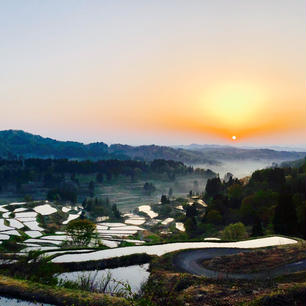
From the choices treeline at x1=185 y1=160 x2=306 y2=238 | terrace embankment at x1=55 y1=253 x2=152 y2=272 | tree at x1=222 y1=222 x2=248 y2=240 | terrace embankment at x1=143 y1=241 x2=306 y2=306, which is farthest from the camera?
tree at x1=222 y1=222 x2=248 y2=240

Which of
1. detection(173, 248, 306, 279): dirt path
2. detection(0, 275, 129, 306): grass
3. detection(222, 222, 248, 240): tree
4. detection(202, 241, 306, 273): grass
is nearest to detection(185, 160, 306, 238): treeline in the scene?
detection(222, 222, 248, 240): tree

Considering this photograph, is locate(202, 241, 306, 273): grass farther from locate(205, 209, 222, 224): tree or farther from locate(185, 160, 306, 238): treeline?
locate(205, 209, 222, 224): tree

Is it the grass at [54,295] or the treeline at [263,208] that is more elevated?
the grass at [54,295]

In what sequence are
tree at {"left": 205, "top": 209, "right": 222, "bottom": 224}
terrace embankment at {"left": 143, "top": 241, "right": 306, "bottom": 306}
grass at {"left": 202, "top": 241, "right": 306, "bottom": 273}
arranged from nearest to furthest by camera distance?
terrace embankment at {"left": 143, "top": 241, "right": 306, "bottom": 306} < grass at {"left": 202, "top": 241, "right": 306, "bottom": 273} < tree at {"left": 205, "top": 209, "right": 222, "bottom": 224}

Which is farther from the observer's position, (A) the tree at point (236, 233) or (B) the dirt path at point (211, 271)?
(A) the tree at point (236, 233)

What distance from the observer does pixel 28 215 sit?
10800 centimetres

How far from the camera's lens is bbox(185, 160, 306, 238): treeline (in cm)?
6250

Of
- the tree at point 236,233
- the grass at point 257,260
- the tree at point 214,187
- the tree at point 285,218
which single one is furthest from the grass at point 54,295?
the tree at point 214,187

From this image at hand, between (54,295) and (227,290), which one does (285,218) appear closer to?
(227,290)

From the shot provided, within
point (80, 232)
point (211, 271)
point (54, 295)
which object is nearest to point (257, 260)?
point (211, 271)

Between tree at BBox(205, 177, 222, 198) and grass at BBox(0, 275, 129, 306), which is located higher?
grass at BBox(0, 275, 129, 306)

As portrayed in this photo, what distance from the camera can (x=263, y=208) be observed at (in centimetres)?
8800

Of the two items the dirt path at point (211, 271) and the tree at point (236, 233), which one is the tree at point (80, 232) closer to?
the tree at point (236, 233)

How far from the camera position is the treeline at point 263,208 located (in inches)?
2461
